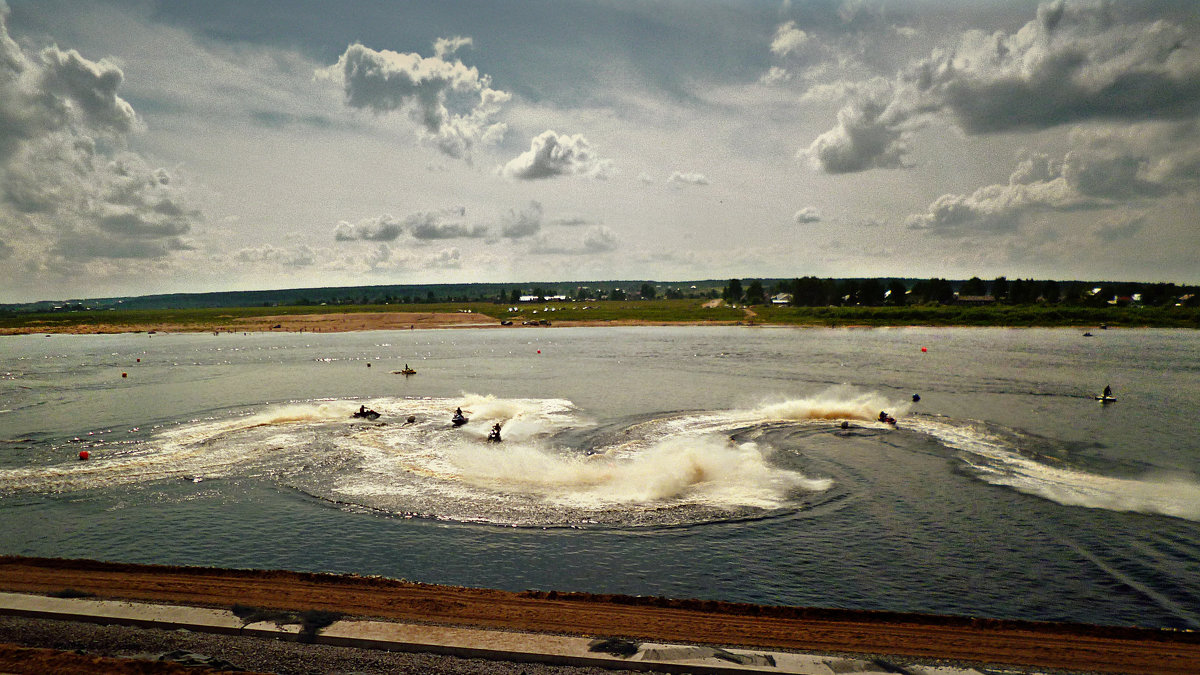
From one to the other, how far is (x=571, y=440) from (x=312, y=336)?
442ft

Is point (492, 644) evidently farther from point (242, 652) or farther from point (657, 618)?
point (242, 652)

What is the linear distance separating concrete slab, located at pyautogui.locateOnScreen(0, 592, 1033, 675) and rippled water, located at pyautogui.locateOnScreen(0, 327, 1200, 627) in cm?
398

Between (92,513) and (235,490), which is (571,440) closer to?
(235,490)

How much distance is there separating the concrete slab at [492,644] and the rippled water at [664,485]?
3.98 meters

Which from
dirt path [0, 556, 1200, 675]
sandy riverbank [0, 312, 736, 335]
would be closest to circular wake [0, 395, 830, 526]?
dirt path [0, 556, 1200, 675]

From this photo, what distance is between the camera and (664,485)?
29188 millimetres

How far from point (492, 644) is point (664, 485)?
15595mm

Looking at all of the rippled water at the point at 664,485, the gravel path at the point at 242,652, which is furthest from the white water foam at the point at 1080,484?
the gravel path at the point at 242,652

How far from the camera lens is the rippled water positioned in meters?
20.2

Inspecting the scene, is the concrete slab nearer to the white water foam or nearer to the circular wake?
the circular wake

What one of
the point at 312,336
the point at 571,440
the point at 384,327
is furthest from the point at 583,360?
the point at 384,327

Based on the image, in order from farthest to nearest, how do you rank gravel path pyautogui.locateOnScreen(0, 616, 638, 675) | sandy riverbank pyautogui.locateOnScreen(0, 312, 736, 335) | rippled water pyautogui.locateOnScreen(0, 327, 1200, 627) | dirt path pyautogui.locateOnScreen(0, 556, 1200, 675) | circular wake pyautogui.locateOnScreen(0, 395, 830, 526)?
sandy riverbank pyautogui.locateOnScreen(0, 312, 736, 335)
circular wake pyautogui.locateOnScreen(0, 395, 830, 526)
rippled water pyautogui.locateOnScreen(0, 327, 1200, 627)
dirt path pyautogui.locateOnScreen(0, 556, 1200, 675)
gravel path pyautogui.locateOnScreen(0, 616, 638, 675)

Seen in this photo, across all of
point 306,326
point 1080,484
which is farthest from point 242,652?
point 306,326

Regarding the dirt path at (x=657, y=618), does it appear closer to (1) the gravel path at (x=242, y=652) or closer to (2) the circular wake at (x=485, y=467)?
(1) the gravel path at (x=242, y=652)
